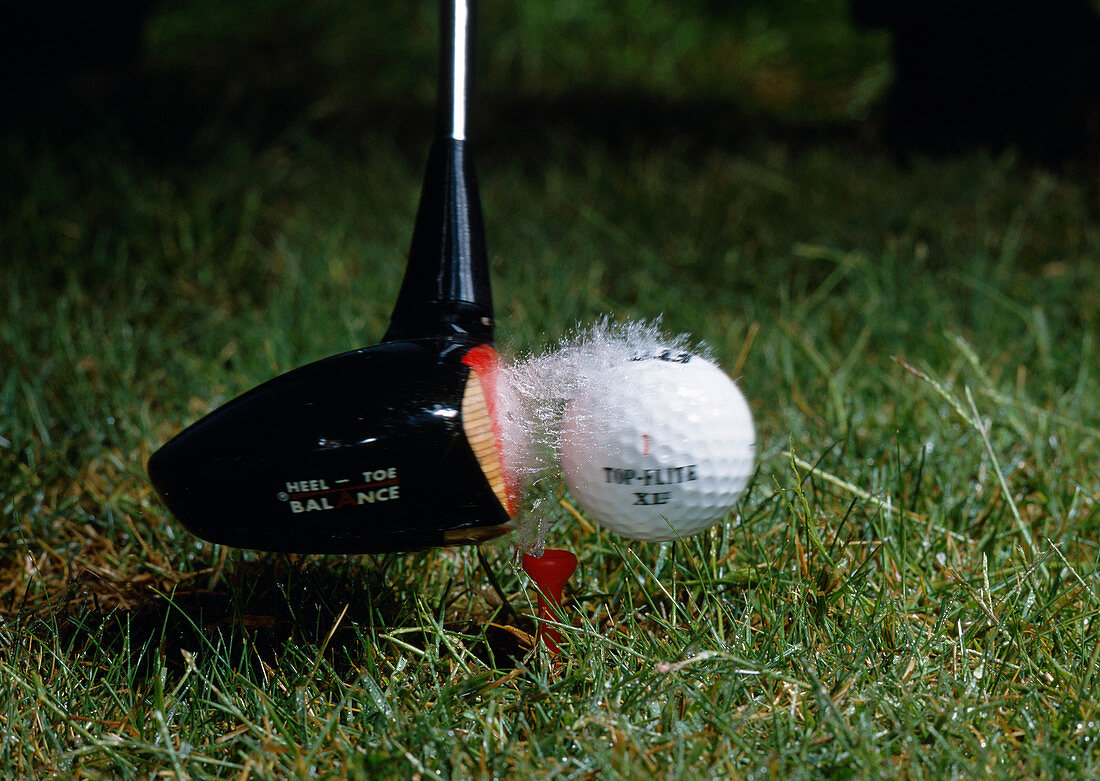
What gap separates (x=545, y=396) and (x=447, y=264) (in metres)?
0.34

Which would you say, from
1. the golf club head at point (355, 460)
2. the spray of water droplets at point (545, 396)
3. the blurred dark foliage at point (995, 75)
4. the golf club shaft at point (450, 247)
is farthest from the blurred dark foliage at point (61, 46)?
the blurred dark foliage at point (995, 75)

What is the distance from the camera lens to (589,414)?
1.41 metres

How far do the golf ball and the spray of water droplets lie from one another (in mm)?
15

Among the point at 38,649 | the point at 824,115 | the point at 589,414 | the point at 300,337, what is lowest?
the point at 38,649

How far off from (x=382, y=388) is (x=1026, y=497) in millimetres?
1392

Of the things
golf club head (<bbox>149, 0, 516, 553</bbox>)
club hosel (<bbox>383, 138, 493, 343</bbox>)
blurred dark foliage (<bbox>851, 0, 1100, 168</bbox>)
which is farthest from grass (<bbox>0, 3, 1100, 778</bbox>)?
blurred dark foliage (<bbox>851, 0, 1100, 168</bbox>)

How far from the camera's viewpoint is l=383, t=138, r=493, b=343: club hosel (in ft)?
5.12

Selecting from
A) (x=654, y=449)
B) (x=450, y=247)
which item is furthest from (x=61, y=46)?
(x=654, y=449)

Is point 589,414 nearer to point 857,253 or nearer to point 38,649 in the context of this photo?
point 38,649

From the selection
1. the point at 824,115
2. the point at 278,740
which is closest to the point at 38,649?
the point at 278,740

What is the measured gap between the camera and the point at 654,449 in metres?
1.39

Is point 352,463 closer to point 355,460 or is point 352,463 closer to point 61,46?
point 355,460

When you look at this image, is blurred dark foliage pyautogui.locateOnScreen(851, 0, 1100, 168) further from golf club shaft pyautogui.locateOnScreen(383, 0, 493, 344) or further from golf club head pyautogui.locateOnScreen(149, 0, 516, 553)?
golf club head pyautogui.locateOnScreen(149, 0, 516, 553)

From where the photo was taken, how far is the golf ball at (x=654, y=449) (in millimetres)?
1397
